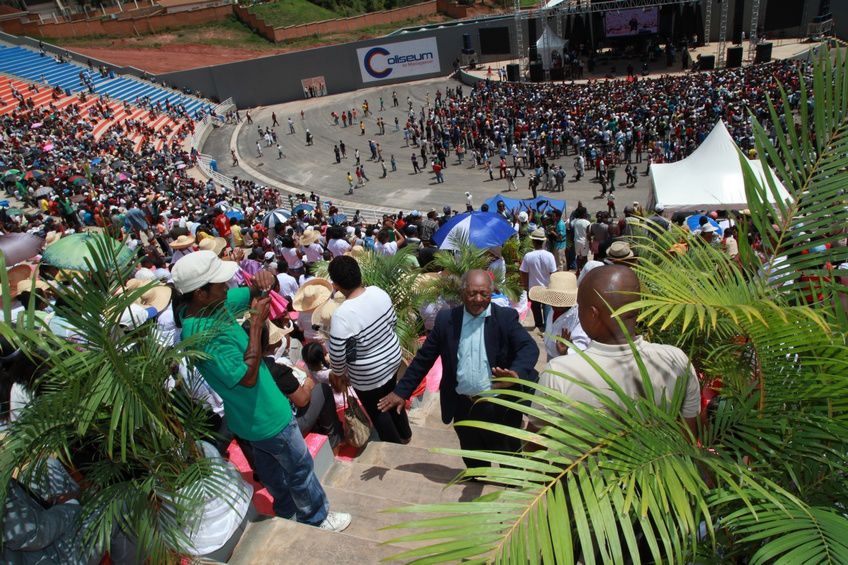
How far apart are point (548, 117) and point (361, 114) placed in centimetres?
1658

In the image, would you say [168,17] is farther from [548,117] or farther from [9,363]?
→ [9,363]

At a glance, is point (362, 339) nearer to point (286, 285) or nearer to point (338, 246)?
point (286, 285)

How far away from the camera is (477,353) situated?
346cm

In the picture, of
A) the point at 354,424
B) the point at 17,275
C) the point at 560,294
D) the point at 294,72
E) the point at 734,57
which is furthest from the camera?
the point at 294,72

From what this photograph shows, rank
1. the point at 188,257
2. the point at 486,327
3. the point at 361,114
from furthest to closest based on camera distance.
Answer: the point at 361,114, the point at 486,327, the point at 188,257

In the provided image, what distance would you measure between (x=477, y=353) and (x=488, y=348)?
0.25ft

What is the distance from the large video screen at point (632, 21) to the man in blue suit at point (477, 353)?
40825 millimetres

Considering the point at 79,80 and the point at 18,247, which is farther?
the point at 79,80

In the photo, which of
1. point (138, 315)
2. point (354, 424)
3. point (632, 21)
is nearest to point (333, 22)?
point (632, 21)

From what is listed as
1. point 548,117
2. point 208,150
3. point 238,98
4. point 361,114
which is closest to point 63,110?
point 208,150

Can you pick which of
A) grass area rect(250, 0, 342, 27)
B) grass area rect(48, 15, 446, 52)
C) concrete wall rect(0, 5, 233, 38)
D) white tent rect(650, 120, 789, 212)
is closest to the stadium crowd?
white tent rect(650, 120, 789, 212)

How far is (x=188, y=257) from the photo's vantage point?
9.55 feet

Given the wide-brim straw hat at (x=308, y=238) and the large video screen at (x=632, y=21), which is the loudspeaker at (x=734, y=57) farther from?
the wide-brim straw hat at (x=308, y=238)

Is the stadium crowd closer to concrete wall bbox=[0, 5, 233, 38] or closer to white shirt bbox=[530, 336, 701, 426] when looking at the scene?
white shirt bbox=[530, 336, 701, 426]
